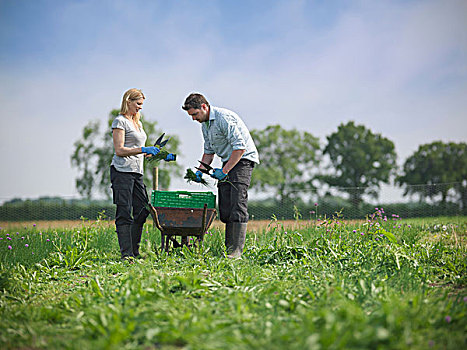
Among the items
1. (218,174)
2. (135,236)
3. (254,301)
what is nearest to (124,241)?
(135,236)

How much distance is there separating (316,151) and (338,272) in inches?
1126

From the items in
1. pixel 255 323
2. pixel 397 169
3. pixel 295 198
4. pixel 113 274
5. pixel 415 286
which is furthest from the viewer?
pixel 397 169

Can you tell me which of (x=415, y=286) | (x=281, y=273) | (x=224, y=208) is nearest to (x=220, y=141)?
(x=224, y=208)

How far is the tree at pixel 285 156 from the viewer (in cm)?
2906

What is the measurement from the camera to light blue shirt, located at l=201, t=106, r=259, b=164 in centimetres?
378

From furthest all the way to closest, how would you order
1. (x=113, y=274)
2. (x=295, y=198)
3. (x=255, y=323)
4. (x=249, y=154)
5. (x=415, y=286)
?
(x=295, y=198), (x=249, y=154), (x=113, y=274), (x=415, y=286), (x=255, y=323)

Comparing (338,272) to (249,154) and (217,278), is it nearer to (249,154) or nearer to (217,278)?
(217,278)

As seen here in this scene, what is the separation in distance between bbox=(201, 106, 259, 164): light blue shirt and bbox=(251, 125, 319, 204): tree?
24.6 meters

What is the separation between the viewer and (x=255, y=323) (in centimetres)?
205

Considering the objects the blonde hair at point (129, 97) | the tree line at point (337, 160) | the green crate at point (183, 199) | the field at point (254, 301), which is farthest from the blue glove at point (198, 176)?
the tree line at point (337, 160)

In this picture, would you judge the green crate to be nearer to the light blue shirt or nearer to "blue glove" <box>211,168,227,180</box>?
"blue glove" <box>211,168,227,180</box>

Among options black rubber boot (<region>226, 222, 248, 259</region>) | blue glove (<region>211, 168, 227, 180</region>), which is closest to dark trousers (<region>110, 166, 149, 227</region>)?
blue glove (<region>211, 168, 227, 180</region>)

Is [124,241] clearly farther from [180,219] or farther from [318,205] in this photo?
[318,205]

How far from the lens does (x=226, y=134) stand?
3.87 m
